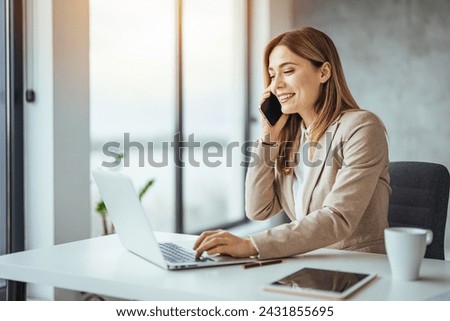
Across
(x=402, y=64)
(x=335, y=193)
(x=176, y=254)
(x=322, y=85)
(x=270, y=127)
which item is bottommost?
Answer: (x=176, y=254)

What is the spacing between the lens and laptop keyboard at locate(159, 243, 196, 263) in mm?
1402

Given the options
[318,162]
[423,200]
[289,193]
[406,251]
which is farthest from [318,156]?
[406,251]

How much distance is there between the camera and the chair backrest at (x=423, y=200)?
1928mm

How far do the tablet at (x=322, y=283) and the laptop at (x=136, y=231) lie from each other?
0.20 metres

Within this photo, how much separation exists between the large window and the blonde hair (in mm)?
1994

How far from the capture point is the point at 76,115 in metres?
3.01

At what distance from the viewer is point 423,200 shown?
194 centimetres

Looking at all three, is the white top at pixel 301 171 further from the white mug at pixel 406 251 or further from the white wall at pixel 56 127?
the white wall at pixel 56 127

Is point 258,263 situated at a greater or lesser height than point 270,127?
lesser

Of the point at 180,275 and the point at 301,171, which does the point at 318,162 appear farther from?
the point at 180,275

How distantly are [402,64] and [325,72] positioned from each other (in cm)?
288

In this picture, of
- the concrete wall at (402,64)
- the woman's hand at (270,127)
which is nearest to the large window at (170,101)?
the concrete wall at (402,64)

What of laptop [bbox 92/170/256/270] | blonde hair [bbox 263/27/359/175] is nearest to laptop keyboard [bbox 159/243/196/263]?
laptop [bbox 92/170/256/270]

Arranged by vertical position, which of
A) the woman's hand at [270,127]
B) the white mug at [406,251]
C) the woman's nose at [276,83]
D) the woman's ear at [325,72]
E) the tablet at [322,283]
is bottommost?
the tablet at [322,283]
